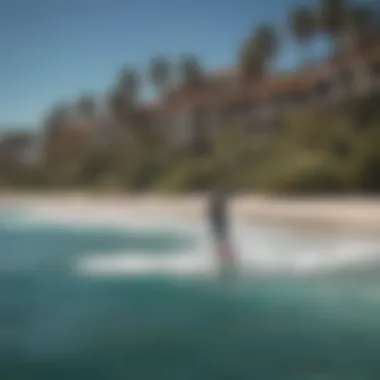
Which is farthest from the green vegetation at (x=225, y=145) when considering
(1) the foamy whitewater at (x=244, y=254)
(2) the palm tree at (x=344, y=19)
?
(1) the foamy whitewater at (x=244, y=254)

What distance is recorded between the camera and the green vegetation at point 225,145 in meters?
2.16

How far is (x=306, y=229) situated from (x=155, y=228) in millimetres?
620

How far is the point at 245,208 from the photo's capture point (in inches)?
87.5

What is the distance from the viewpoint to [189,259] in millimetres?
2137

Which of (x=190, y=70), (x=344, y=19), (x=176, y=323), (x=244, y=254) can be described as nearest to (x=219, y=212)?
(x=244, y=254)

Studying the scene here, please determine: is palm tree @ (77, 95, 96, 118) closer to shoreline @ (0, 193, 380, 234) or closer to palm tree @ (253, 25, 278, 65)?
shoreline @ (0, 193, 380, 234)

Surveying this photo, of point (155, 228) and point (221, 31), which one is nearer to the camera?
point (221, 31)

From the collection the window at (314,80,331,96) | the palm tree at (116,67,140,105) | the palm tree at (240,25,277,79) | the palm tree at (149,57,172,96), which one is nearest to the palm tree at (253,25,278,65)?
the palm tree at (240,25,277,79)

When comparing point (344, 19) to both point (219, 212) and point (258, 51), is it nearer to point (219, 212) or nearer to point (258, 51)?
point (258, 51)

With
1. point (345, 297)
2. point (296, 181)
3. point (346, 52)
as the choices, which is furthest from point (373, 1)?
point (345, 297)

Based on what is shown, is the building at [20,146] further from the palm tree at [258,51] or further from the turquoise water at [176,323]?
the palm tree at [258,51]

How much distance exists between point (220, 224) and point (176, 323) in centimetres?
42

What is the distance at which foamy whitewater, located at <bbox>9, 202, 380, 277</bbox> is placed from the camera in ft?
7.02

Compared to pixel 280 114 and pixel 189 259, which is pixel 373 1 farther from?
pixel 189 259
